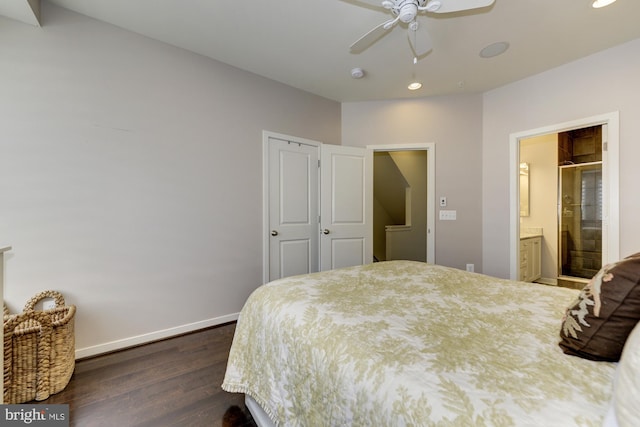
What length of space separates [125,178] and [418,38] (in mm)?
2633

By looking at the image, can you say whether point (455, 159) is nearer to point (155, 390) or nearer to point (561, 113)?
point (561, 113)

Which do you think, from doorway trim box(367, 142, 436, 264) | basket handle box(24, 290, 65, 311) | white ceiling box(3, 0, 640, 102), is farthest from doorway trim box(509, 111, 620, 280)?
basket handle box(24, 290, 65, 311)

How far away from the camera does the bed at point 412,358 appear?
657 mm

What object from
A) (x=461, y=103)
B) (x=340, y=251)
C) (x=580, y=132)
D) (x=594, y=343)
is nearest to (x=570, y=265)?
(x=580, y=132)

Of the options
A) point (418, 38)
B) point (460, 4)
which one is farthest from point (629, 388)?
point (418, 38)

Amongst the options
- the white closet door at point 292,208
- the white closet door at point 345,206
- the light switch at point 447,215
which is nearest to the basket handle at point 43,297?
the white closet door at point 292,208

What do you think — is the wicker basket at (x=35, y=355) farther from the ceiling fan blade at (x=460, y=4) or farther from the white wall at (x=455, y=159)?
the white wall at (x=455, y=159)

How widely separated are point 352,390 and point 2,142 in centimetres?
272

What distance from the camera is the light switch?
3.54 meters

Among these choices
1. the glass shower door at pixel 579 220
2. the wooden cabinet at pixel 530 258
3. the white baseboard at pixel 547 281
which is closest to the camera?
the wooden cabinet at pixel 530 258

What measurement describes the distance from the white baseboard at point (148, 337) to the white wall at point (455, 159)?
8.89ft

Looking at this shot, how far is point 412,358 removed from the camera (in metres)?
0.83

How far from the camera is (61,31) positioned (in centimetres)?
207

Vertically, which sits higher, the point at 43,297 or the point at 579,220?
Answer: the point at 579,220
